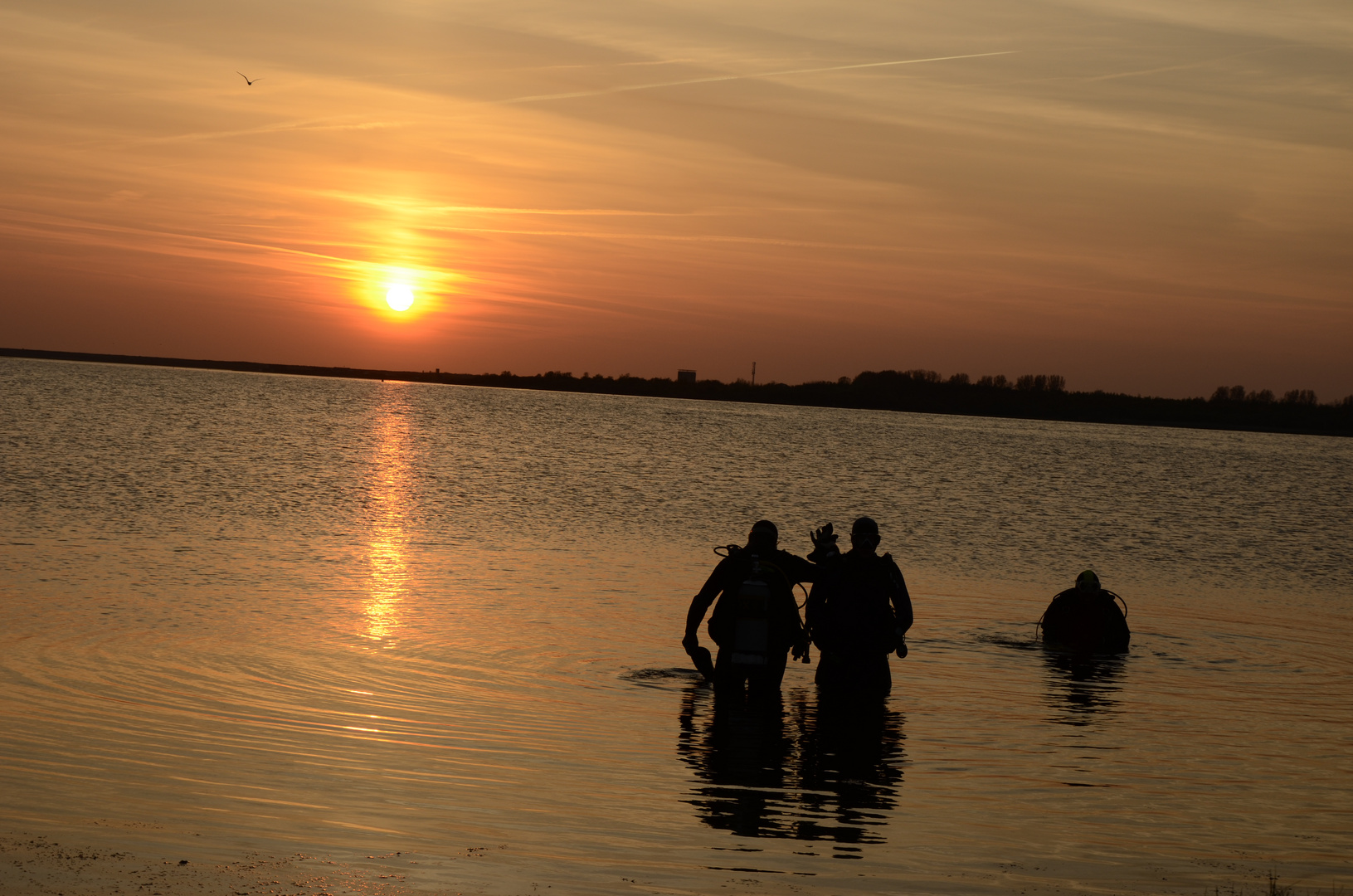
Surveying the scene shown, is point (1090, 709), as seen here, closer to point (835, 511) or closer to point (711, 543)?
point (711, 543)

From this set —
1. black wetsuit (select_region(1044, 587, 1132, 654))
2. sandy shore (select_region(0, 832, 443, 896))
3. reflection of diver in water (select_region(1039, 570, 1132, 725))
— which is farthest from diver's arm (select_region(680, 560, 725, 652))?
black wetsuit (select_region(1044, 587, 1132, 654))

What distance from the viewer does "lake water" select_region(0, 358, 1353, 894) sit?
7.93 m

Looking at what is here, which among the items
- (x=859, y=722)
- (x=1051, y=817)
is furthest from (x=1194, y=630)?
(x=1051, y=817)

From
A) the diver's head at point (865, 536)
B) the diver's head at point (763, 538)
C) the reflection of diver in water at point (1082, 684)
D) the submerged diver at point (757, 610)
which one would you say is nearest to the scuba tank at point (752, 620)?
the submerged diver at point (757, 610)

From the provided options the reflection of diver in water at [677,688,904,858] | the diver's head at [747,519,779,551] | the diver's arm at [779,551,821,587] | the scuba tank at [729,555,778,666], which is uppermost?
the diver's head at [747,519,779,551]

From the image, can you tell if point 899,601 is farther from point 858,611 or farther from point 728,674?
point 728,674

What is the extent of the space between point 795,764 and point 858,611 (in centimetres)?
197

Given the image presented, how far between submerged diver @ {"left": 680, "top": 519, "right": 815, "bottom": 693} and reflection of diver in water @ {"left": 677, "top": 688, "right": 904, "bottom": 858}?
529 mm

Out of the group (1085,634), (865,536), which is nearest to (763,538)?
(865,536)

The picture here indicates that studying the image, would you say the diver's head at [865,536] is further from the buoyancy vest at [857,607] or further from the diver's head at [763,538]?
the diver's head at [763,538]

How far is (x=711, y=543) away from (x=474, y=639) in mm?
15586

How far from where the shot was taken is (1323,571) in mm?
33125

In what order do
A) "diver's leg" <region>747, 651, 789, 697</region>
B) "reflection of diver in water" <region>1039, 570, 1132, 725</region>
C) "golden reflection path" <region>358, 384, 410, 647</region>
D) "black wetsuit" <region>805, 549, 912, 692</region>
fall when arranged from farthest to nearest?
"golden reflection path" <region>358, 384, 410, 647</region> < "reflection of diver in water" <region>1039, 570, 1132, 725</region> < "diver's leg" <region>747, 651, 789, 697</region> < "black wetsuit" <region>805, 549, 912, 692</region>

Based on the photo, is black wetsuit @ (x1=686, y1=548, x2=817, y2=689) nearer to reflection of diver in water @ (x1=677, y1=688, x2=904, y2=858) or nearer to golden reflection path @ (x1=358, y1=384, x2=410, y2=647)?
reflection of diver in water @ (x1=677, y1=688, x2=904, y2=858)
